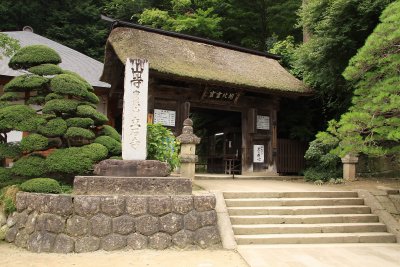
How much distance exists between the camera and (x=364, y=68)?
6.48 meters

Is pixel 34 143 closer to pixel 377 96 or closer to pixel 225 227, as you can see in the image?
pixel 225 227

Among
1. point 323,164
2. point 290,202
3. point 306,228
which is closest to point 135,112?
point 290,202

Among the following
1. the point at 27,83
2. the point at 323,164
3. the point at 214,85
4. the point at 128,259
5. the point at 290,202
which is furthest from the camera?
the point at 323,164

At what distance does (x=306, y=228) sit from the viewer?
6.80 m

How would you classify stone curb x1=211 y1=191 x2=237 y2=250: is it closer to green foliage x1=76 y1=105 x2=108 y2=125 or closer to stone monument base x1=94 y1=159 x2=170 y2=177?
stone monument base x1=94 y1=159 x2=170 y2=177

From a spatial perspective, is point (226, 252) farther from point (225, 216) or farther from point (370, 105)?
point (370, 105)

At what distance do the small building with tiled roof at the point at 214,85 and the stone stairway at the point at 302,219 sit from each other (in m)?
4.40

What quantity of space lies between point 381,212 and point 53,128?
7.31m

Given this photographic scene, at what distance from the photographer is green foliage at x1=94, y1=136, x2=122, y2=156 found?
7530 mm

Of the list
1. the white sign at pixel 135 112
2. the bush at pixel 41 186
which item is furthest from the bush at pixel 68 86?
the bush at pixel 41 186

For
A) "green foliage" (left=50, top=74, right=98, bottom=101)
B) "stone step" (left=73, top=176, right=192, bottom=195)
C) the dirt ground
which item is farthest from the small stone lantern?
the dirt ground

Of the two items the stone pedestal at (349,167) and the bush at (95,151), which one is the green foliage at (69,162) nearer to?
the bush at (95,151)

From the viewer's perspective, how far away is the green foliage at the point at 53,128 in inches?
272

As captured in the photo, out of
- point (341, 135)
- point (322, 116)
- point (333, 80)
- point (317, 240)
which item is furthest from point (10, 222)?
point (322, 116)
